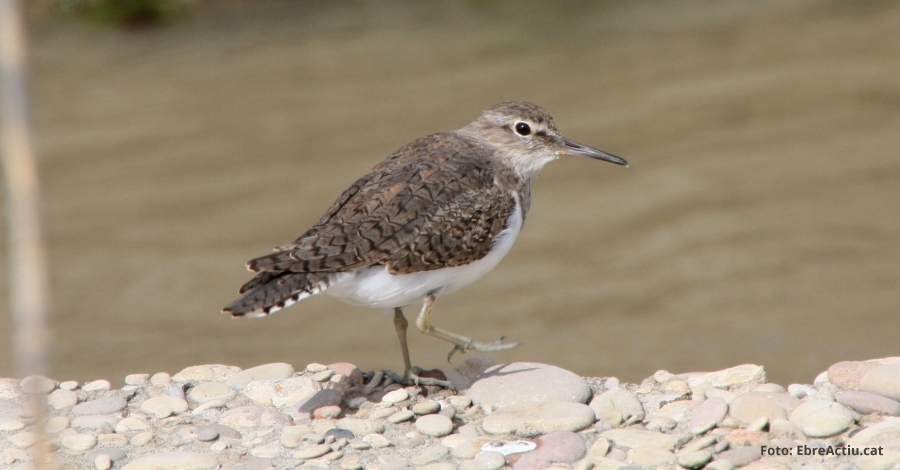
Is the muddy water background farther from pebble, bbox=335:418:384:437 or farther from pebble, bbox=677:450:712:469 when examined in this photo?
pebble, bbox=677:450:712:469

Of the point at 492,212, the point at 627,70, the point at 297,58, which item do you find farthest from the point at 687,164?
the point at 492,212

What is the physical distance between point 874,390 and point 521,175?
8.58 feet

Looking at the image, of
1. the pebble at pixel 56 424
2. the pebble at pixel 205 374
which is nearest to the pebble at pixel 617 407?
the pebble at pixel 205 374

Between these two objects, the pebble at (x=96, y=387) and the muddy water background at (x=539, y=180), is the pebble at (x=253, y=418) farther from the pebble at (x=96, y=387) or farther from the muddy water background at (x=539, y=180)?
the muddy water background at (x=539, y=180)

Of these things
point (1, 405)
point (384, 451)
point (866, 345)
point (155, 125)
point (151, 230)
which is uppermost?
point (155, 125)

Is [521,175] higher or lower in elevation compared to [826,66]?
lower

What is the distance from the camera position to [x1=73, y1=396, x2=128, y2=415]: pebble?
599 cm

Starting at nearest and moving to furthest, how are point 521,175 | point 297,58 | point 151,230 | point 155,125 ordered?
point 521,175 → point 151,230 → point 155,125 → point 297,58

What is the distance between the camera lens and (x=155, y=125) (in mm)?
16922

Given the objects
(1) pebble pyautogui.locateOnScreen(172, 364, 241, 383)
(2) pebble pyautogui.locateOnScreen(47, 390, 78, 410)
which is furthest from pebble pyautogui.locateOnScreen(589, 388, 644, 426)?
(2) pebble pyautogui.locateOnScreen(47, 390, 78, 410)

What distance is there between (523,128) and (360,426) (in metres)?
2.52

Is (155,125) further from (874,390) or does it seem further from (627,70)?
(874,390)

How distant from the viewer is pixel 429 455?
529 cm

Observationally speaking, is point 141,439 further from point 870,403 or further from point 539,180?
point 539,180
